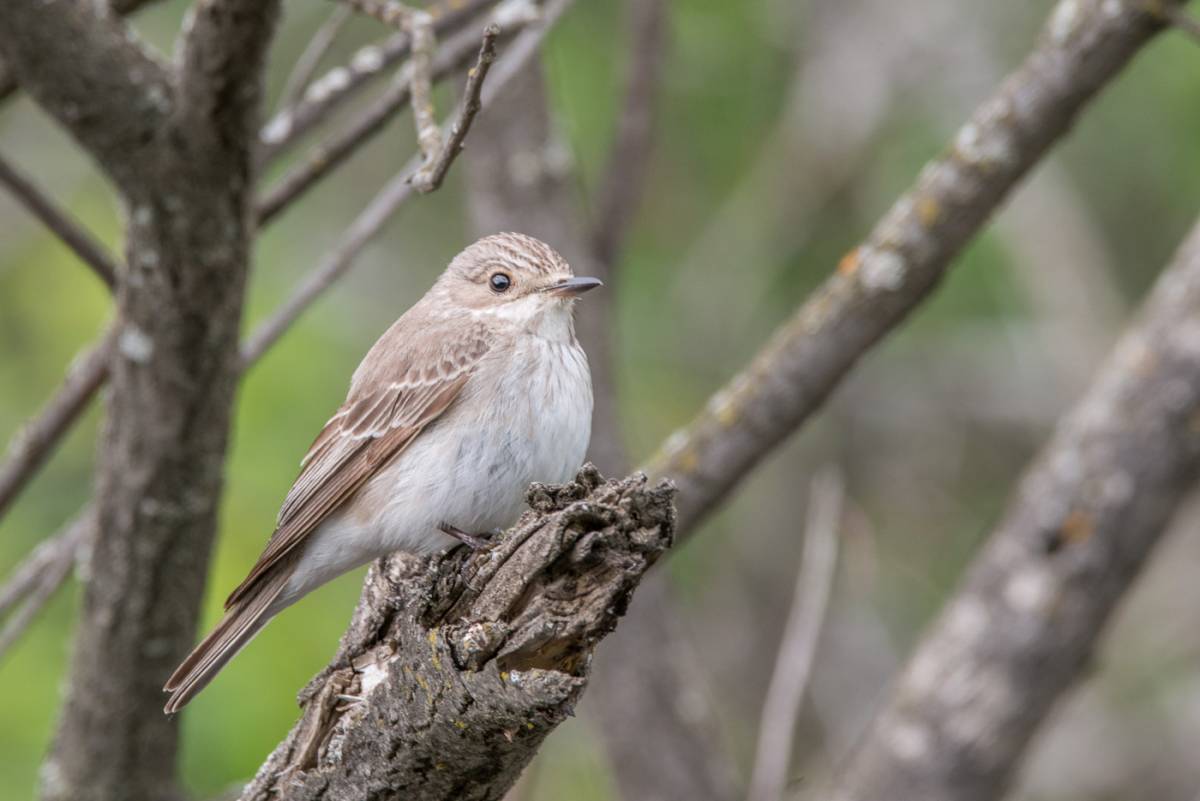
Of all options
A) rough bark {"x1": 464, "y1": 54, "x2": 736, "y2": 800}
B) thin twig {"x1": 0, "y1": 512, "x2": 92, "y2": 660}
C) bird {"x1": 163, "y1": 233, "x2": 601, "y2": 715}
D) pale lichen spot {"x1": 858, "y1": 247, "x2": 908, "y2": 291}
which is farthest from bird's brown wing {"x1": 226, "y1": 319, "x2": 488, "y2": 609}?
rough bark {"x1": 464, "y1": 54, "x2": 736, "y2": 800}

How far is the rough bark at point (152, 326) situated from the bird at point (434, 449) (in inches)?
13.7

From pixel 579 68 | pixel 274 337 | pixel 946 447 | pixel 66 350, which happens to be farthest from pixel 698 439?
pixel 946 447

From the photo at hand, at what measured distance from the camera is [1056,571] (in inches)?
233

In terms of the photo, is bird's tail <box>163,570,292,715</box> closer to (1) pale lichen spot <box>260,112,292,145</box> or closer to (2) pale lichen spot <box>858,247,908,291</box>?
(1) pale lichen spot <box>260,112,292,145</box>

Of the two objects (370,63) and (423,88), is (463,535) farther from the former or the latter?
(370,63)

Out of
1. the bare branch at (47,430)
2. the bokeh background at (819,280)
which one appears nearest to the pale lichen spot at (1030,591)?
the bokeh background at (819,280)

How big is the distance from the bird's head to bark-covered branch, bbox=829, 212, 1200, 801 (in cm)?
211

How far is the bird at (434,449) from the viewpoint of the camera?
4.47 m

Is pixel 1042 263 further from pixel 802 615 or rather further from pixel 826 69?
pixel 802 615

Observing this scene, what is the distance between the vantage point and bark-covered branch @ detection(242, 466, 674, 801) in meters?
2.98

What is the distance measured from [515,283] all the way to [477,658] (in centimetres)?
229

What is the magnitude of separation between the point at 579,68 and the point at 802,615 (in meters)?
4.39

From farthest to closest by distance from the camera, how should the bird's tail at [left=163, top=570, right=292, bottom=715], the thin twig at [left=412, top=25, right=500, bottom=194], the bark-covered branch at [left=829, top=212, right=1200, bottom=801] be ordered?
1. the bark-covered branch at [left=829, top=212, right=1200, bottom=801]
2. the bird's tail at [left=163, top=570, right=292, bottom=715]
3. the thin twig at [left=412, top=25, right=500, bottom=194]

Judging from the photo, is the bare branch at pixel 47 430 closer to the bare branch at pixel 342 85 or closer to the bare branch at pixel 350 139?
the bare branch at pixel 350 139
